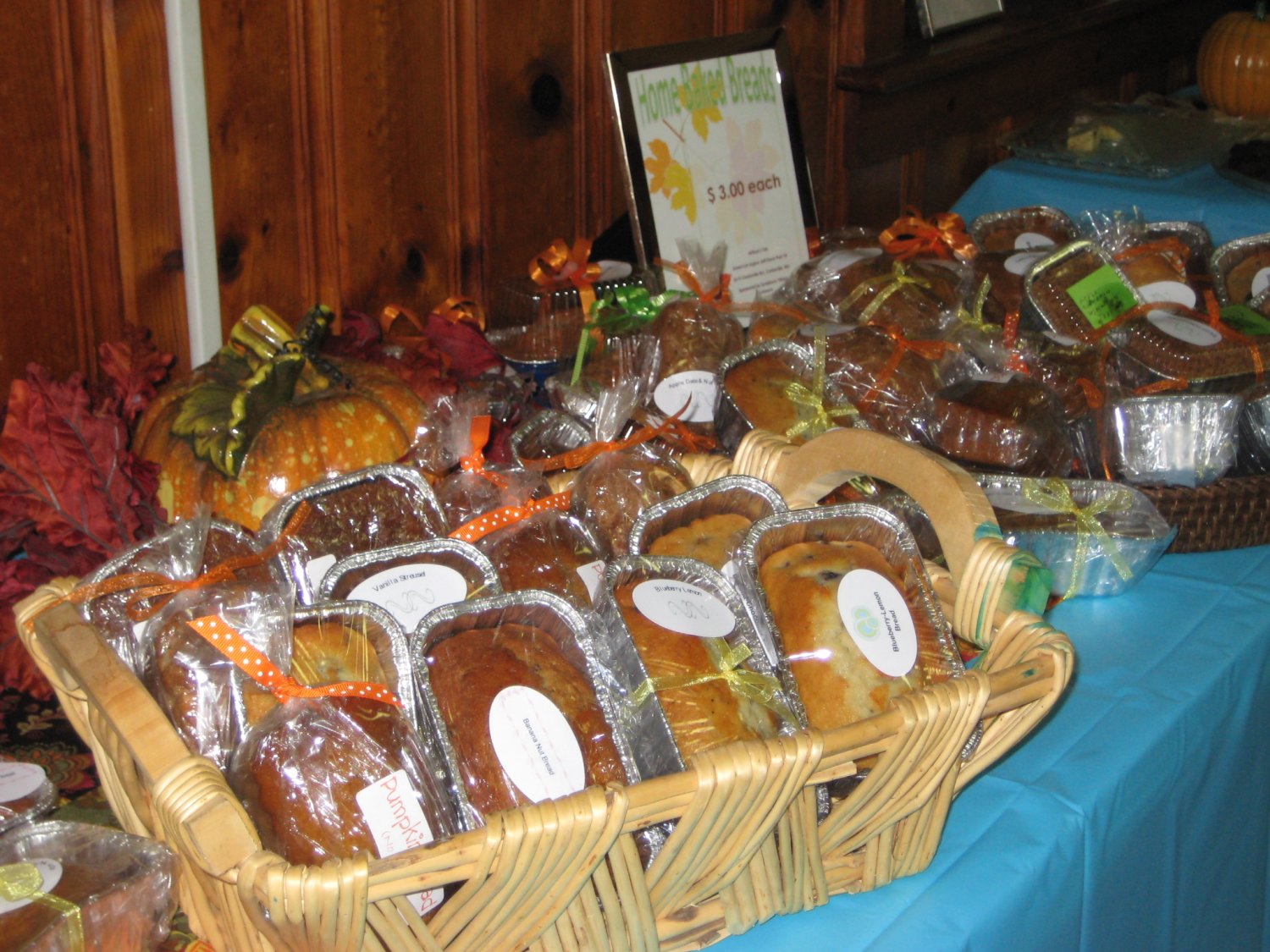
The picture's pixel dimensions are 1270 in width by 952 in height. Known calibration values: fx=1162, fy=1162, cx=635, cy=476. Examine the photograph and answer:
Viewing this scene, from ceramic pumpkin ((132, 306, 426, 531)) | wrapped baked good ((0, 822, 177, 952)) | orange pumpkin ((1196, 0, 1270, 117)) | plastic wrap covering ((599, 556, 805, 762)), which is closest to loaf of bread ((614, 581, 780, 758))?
plastic wrap covering ((599, 556, 805, 762))

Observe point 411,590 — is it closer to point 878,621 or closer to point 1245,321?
point 878,621

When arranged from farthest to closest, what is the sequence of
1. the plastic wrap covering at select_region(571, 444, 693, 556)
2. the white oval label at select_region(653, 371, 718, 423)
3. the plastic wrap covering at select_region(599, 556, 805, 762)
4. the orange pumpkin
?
1. the orange pumpkin
2. the white oval label at select_region(653, 371, 718, 423)
3. the plastic wrap covering at select_region(571, 444, 693, 556)
4. the plastic wrap covering at select_region(599, 556, 805, 762)

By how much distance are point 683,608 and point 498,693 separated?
19 centimetres

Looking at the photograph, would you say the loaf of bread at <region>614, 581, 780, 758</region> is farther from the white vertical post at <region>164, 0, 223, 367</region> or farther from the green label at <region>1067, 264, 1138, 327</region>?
the green label at <region>1067, 264, 1138, 327</region>

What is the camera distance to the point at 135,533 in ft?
4.23

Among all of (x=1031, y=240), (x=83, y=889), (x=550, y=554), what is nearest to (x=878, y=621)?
(x=550, y=554)

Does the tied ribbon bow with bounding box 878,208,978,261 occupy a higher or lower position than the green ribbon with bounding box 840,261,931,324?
higher

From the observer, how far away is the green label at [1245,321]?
1880 mm

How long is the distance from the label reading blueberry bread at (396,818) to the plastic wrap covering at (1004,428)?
90 cm

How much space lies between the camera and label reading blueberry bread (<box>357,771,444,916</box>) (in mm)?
855

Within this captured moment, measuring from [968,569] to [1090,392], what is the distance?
0.66 meters

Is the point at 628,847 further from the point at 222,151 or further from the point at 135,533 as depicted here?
the point at 222,151

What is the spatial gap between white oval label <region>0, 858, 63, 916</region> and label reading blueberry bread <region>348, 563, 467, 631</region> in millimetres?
312

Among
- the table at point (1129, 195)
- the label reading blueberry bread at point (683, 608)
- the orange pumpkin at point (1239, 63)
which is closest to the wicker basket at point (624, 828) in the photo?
the label reading blueberry bread at point (683, 608)
